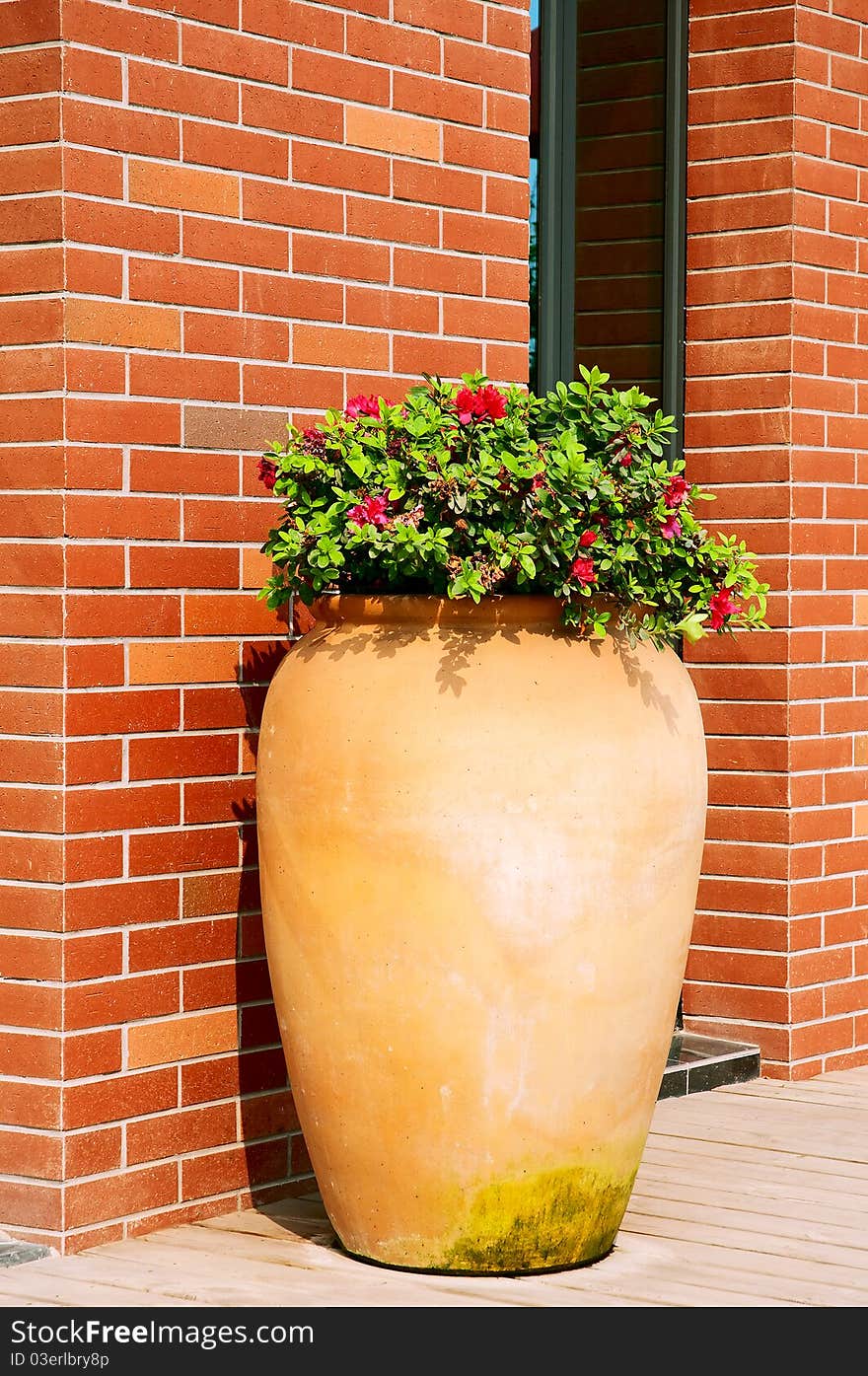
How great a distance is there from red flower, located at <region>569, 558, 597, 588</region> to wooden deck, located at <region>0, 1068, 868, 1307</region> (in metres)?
A: 1.26

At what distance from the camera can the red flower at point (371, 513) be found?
3.68 m

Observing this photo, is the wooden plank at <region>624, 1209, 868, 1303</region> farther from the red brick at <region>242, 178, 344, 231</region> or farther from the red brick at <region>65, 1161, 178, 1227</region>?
the red brick at <region>242, 178, 344, 231</region>

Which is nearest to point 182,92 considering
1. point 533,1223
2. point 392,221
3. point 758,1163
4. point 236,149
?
point 236,149

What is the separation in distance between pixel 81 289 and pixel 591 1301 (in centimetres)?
205

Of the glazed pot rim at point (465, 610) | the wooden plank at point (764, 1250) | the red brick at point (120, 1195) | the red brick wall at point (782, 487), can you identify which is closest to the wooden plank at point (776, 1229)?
the wooden plank at point (764, 1250)

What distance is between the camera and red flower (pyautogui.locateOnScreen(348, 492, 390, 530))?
145 inches

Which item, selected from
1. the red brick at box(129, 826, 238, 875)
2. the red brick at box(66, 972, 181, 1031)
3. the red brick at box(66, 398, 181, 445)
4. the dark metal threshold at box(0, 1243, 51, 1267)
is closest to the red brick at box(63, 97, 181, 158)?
the red brick at box(66, 398, 181, 445)

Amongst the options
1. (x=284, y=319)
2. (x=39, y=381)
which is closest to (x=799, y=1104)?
(x=284, y=319)

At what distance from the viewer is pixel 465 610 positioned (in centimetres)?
371

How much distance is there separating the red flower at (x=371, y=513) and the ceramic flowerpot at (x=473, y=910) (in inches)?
6.2

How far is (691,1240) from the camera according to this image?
158 inches

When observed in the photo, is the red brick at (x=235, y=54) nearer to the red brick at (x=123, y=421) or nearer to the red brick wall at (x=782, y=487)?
the red brick at (x=123, y=421)

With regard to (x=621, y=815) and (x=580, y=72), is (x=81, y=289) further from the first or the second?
(x=580, y=72)

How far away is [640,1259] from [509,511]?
1.42 metres
